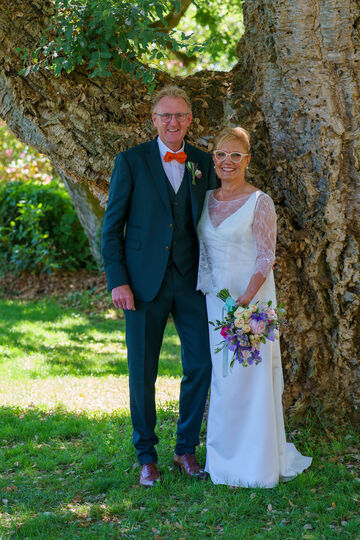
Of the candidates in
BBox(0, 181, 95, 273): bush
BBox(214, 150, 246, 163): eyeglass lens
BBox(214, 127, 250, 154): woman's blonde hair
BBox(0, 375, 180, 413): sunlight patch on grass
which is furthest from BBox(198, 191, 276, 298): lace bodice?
BBox(0, 181, 95, 273): bush

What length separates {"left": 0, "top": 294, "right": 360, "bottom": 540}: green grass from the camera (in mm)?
3289

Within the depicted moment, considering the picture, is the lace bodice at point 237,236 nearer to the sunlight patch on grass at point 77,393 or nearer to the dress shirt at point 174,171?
the dress shirt at point 174,171

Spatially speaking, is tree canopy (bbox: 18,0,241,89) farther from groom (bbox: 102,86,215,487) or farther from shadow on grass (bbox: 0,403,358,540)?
shadow on grass (bbox: 0,403,358,540)

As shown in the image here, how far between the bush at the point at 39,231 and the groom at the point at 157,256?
622 centimetres

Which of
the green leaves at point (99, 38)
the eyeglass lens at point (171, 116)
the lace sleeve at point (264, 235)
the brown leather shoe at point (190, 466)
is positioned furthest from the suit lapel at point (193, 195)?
the brown leather shoe at point (190, 466)

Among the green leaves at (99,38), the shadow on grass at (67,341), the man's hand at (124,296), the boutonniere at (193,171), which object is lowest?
the shadow on grass at (67,341)

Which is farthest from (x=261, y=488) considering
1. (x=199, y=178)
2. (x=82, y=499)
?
(x=199, y=178)

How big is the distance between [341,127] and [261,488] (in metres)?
2.39

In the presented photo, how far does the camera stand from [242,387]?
12.2 feet

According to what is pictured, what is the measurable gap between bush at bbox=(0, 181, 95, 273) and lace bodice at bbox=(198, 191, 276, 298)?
6394 mm

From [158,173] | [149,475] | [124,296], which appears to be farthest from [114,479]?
[158,173]

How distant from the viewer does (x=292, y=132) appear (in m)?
4.38

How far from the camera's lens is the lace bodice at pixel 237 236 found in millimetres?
3572

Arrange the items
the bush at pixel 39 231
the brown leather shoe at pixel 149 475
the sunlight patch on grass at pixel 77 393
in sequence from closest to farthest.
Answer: the brown leather shoe at pixel 149 475, the sunlight patch on grass at pixel 77 393, the bush at pixel 39 231
